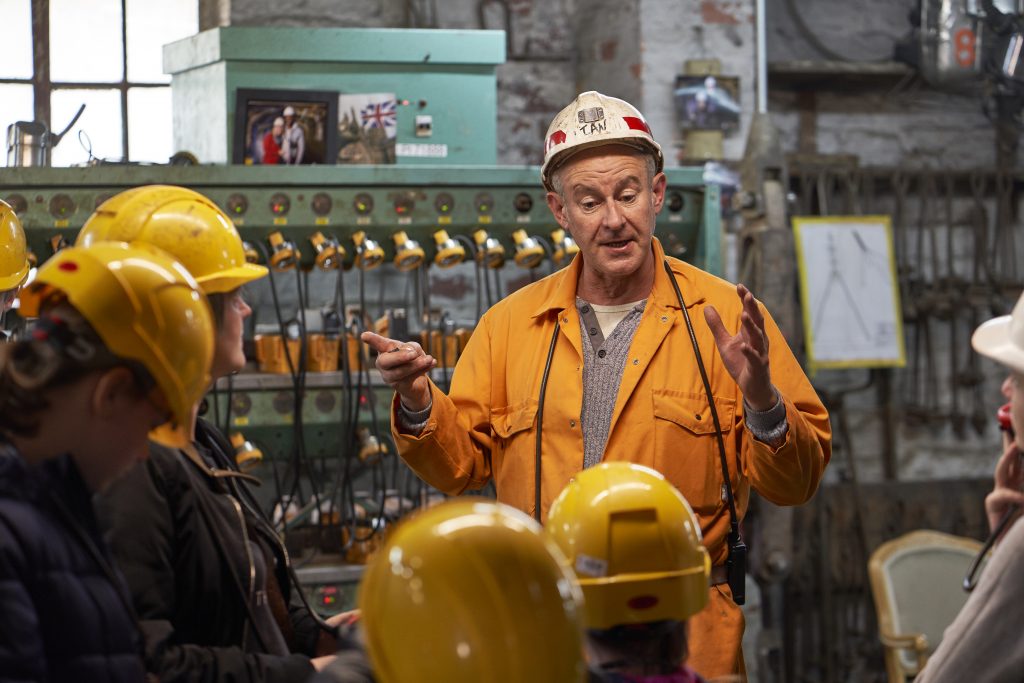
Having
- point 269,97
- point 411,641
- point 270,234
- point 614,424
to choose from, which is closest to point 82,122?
point 269,97

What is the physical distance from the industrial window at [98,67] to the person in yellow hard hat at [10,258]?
3.05 m

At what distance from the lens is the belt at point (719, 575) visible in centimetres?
260

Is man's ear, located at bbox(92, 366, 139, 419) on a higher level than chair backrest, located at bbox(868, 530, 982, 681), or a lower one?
higher

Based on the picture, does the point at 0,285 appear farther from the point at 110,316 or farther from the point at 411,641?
the point at 411,641

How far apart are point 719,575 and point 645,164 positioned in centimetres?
91

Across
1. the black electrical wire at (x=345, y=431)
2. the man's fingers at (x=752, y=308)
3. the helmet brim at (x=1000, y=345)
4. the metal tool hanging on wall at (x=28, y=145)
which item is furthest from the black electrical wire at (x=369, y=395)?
the helmet brim at (x=1000, y=345)

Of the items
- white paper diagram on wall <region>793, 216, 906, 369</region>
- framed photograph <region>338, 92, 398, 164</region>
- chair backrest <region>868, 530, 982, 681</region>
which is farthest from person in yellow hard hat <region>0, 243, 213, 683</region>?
white paper diagram on wall <region>793, 216, 906, 369</region>

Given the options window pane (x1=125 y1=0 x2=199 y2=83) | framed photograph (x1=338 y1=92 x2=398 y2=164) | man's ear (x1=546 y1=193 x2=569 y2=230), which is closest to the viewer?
man's ear (x1=546 y1=193 x2=569 y2=230)

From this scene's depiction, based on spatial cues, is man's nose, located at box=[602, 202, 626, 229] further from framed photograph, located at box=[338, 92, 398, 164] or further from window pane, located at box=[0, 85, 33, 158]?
window pane, located at box=[0, 85, 33, 158]

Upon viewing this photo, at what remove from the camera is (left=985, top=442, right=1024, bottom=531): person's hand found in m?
2.42

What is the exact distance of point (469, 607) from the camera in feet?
→ 4.03

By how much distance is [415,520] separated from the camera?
1.27 m

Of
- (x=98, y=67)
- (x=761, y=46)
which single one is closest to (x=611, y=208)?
(x=761, y=46)

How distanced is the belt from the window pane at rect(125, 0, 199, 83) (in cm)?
443
